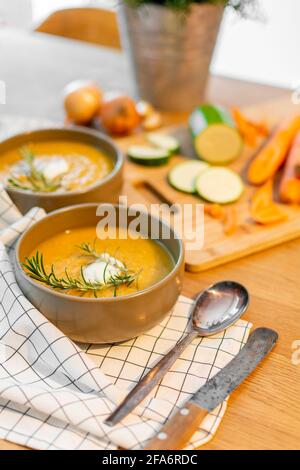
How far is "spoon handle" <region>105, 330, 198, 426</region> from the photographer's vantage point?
100 centimetres

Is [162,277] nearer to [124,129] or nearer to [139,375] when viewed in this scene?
[139,375]

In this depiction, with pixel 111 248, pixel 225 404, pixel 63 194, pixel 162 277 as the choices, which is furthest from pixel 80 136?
pixel 225 404

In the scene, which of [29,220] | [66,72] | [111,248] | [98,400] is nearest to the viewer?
[98,400]

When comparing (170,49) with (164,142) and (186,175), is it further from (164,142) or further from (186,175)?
(186,175)

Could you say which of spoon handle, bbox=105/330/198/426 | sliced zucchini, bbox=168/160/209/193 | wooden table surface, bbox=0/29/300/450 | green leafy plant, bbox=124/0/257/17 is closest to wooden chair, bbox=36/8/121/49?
wooden table surface, bbox=0/29/300/450

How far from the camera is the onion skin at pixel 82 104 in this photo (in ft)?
6.47

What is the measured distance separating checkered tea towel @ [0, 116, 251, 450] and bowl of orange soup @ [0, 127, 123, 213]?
21 centimetres

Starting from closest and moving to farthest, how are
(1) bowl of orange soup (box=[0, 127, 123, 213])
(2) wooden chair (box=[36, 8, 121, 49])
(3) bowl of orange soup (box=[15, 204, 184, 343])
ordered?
1. (3) bowl of orange soup (box=[15, 204, 184, 343])
2. (1) bowl of orange soup (box=[0, 127, 123, 213])
3. (2) wooden chair (box=[36, 8, 121, 49])

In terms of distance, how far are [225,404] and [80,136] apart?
2.97 ft

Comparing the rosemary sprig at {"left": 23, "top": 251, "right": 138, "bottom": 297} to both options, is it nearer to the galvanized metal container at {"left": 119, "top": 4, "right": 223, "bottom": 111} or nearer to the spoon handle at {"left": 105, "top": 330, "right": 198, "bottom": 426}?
the spoon handle at {"left": 105, "top": 330, "right": 198, "bottom": 426}

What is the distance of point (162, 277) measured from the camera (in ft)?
3.93

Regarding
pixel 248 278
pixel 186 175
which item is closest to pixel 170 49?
pixel 186 175

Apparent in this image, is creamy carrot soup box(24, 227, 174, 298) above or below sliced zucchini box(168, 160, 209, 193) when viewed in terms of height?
above

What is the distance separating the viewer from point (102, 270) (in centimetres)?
116
